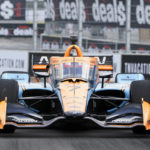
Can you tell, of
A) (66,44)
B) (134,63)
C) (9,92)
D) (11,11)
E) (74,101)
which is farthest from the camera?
(11,11)

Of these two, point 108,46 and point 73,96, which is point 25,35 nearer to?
point 108,46

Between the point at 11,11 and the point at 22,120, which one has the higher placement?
the point at 11,11

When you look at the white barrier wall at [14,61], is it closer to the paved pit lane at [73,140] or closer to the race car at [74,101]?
the race car at [74,101]

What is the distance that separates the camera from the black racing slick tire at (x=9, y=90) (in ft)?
27.1

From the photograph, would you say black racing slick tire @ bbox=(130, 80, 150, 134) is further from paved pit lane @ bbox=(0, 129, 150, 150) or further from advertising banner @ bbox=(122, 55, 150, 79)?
advertising banner @ bbox=(122, 55, 150, 79)

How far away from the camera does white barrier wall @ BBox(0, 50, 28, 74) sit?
21.5 metres

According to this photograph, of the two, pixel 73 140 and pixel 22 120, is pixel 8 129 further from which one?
pixel 73 140

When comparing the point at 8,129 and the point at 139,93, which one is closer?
the point at 8,129

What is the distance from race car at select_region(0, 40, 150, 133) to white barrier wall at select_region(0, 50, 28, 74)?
37.7ft

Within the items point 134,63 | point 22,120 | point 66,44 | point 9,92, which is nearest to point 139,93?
point 22,120

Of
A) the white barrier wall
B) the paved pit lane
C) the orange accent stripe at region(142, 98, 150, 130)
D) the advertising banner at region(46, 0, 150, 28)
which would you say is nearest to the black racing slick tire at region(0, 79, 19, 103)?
the paved pit lane

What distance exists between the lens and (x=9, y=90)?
8320 millimetres

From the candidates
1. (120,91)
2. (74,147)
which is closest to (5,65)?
(120,91)

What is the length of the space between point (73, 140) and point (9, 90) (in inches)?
58.2
